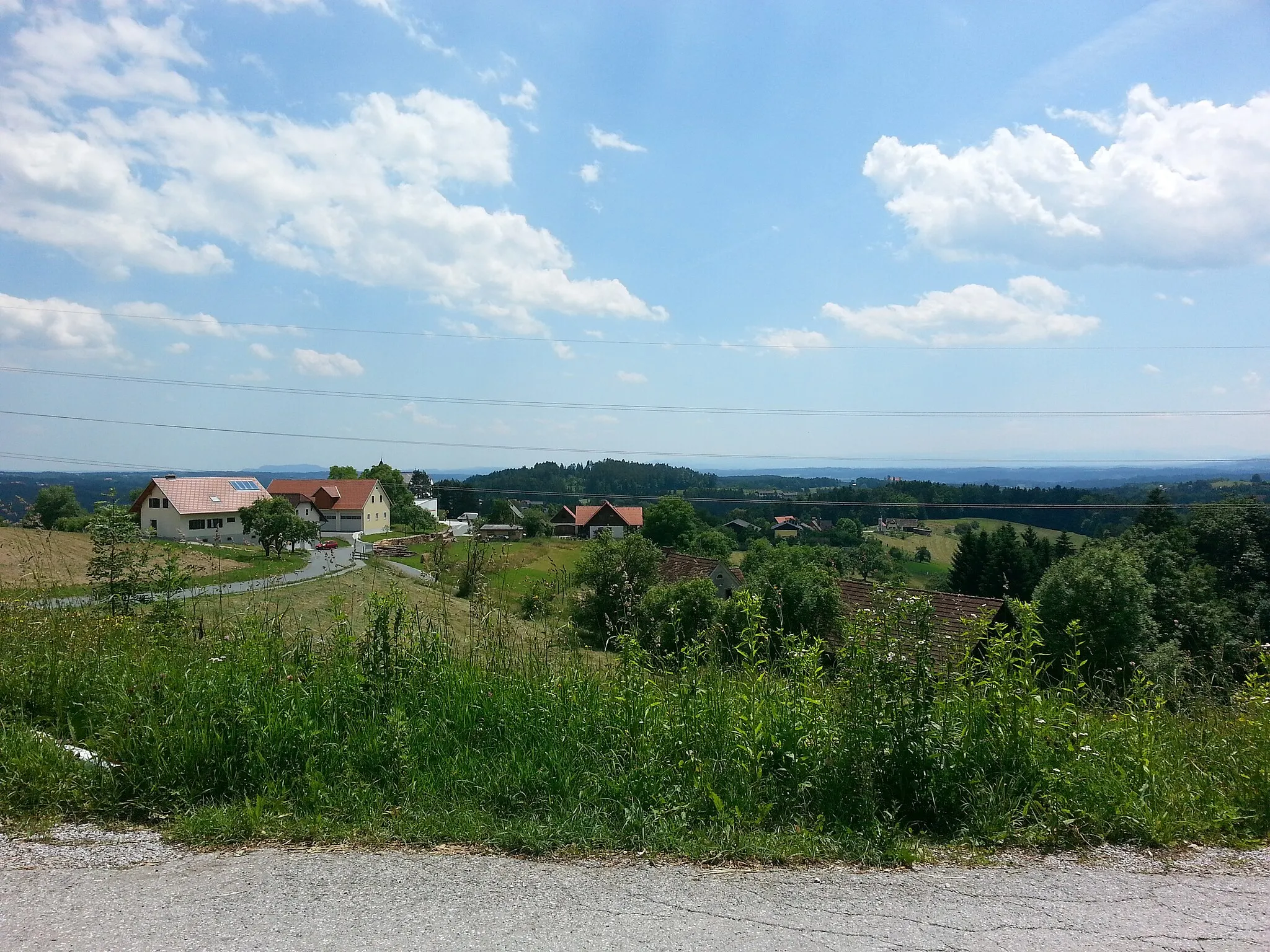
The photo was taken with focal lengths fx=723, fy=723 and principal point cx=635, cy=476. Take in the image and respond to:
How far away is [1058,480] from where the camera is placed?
7094 cm

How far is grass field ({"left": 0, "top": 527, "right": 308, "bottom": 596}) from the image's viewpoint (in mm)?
6965

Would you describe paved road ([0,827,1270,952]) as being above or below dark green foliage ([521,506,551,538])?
above

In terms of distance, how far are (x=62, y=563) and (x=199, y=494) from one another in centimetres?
4243

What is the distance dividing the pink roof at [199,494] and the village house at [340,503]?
35.2 feet

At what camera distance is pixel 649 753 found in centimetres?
427

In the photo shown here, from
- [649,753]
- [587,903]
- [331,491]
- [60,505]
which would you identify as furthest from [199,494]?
[587,903]

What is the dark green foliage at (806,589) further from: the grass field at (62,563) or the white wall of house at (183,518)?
the white wall of house at (183,518)

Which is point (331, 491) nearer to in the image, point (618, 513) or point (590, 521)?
point (590, 521)

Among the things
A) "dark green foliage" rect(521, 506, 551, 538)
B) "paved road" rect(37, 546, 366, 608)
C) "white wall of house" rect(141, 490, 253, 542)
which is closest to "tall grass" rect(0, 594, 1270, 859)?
"paved road" rect(37, 546, 366, 608)

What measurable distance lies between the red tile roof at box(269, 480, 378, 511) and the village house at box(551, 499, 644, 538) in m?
24.0

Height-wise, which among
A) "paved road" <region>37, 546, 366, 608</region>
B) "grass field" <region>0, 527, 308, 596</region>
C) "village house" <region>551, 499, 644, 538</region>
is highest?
Answer: "grass field" <region>0, 527, 308, 596</region>

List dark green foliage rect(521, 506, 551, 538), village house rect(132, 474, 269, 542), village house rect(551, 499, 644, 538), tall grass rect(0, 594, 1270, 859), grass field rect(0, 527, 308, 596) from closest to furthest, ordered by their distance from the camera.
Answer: tall grass rect(0, 594, 1270, 859) < grass field rect(0, 527, 308, 596) < dark green foliage rect(521, 506, 551, 538) < village house rect(132, 474, 269, 542) < village house rect(551, 499, 644, 538)

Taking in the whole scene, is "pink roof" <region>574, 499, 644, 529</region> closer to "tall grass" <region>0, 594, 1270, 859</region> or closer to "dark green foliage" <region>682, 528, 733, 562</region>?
"dark green foliage" <region>682, 528, 733, 562</region>

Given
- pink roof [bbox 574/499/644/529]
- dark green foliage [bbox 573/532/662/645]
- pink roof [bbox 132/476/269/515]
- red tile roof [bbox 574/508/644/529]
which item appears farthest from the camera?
pink roof [bbox 574/499/644/529]
